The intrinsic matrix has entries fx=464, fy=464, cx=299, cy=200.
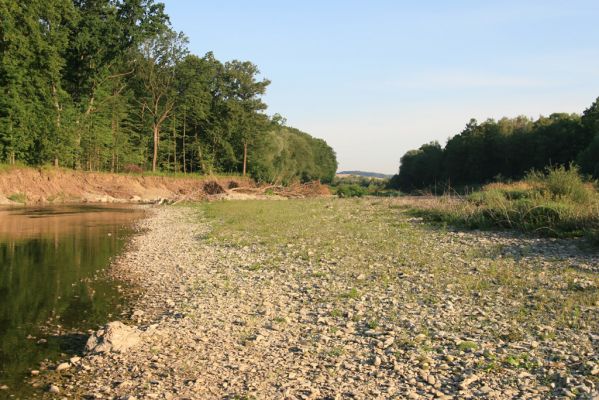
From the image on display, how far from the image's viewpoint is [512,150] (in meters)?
78.2

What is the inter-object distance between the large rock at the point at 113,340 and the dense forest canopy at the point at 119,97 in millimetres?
41454

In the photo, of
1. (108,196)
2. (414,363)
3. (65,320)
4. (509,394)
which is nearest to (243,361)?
(414,363)

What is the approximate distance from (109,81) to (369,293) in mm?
55243

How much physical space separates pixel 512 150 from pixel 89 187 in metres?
65.3

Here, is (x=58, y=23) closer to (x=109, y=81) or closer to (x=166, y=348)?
(x=109, y=81)

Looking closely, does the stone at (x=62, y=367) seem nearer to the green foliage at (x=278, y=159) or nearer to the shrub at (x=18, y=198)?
the shrub at (x=18, y=198)

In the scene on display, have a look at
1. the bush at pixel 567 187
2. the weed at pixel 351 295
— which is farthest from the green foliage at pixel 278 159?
the weed at pixel 351 295

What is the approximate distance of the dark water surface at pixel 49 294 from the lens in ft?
26.7

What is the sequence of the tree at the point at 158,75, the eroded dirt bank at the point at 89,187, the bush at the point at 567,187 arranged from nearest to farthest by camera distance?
1. the bush at the point at 567,187
2. the eroded dirt bank at the point at 89,187
3. the tree at the point at 158,75

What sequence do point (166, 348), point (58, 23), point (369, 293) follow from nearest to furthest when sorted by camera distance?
1. point (166, 348)
2. point (369, 293)
3. point (58, 23)

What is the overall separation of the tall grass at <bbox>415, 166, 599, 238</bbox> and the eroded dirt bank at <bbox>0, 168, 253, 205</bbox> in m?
34.0

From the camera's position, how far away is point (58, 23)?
47188mm

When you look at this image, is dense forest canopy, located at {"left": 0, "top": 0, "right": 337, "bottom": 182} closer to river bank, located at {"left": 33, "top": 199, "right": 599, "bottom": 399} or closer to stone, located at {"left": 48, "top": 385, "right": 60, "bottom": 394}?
river bank, located at {"left": 33, "top": 199, "right": 599, "bottom": 399}

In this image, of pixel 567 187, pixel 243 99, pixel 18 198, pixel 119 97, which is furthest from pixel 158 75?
pixel 567 187
